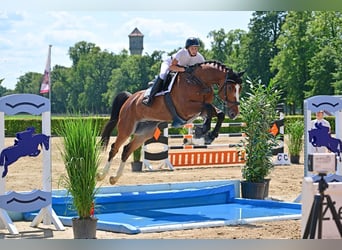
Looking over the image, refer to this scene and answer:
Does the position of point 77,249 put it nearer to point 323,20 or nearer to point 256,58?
point 323,20

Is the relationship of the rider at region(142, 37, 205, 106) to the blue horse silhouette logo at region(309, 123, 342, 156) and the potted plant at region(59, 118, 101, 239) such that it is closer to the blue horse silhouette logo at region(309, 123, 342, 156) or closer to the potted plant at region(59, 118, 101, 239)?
the blue horse silhouette logo at region(309, 123, 342, 156)

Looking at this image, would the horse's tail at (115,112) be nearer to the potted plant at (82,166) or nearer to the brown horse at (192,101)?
the brown horse at (192,101)

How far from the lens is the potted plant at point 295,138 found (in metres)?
11.6

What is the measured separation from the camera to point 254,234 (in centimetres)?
494

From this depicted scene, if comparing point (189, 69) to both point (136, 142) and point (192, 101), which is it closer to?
point (192, 101)

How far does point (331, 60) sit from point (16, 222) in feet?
86.9

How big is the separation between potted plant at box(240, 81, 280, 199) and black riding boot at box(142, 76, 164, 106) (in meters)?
1.18

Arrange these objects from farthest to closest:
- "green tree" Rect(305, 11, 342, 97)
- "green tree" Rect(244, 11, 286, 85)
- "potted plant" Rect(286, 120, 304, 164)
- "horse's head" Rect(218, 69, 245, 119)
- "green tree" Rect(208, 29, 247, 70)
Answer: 1. "green tree" Rect(208, 29, 247, 70)
2. "green tree" Rect(244, 11, 286, 85)
3. "green tree" Rect(305, 11, 342, 97)
4. "potted plant" Rect(286, 120, 304, 164)
5. "horse's head" Rect(218, 69, 245, 119)

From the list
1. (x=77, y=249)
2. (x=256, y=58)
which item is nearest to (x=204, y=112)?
(x=77, y=249)

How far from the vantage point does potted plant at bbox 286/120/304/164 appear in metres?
11.6

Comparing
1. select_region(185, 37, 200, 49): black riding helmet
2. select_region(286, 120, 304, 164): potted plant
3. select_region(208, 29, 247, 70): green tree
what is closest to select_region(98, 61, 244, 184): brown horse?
select_region(185, 37, 200, 49): black riding helmet

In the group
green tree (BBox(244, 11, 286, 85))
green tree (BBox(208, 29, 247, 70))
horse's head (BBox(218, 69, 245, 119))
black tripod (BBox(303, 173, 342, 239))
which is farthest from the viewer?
green tree (BBox(208, 29, 247, 70))

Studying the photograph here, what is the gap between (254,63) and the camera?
35969mm

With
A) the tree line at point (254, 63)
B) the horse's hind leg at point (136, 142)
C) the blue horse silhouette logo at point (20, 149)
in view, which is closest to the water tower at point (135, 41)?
the tree line at point (254, 63)
